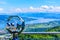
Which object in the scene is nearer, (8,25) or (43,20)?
(8,25)

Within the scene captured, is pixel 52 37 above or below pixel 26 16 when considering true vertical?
below

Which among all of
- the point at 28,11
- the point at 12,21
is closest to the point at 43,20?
the point at 28,11

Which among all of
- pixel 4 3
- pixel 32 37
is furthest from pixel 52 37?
pixel 4 3

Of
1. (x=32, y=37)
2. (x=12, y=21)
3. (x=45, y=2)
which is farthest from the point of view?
(x=45, y=2)

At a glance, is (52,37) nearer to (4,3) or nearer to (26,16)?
(26,16)

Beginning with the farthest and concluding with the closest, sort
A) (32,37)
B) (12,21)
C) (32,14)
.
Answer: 1. (32,14)
2. (32,37)
3. (12,21)

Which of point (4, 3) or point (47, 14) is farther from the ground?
point (4, 3)

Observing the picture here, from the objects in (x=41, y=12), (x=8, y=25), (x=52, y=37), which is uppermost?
(x=41, y=12)

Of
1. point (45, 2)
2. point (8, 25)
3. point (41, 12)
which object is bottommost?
point (8, 25)

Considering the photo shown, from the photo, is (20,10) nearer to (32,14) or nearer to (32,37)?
(32,14)
